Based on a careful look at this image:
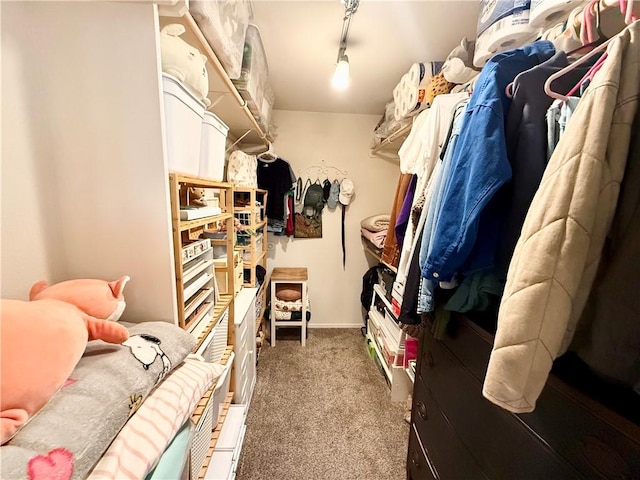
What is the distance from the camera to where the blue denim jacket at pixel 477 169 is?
2.05ft

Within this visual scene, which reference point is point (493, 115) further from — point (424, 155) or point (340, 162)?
point (340, 162)

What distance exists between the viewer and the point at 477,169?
0.64 metres

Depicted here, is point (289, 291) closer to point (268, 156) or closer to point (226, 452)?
point (268, 156)

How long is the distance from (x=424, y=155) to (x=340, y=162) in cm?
167

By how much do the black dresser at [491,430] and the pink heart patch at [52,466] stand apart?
840 mm

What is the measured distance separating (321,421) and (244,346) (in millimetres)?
741

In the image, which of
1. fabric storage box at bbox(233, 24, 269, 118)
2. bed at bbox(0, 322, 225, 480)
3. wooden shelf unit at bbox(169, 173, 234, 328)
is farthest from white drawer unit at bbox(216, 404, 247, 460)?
fabric storage box at bbox(233, 24, 269, 118)

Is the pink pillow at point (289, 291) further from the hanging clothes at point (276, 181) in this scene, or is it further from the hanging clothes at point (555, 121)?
the hanging clothes at point (555, 121)

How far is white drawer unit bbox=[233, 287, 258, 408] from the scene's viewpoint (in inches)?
56.1

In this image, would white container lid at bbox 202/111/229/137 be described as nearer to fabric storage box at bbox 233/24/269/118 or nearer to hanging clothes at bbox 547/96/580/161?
fabric storage box at bbox 233/24/269/118

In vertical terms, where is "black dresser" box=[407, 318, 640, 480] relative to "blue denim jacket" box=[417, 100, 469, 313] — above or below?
below

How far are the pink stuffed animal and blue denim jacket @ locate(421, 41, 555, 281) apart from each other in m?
0.80

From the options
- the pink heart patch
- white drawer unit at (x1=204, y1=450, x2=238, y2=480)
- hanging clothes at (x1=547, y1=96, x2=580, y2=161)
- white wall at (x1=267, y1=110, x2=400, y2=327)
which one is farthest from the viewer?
white wall at (x1=267, y1=110, x2=400, y2=327)

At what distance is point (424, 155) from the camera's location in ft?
3.84
